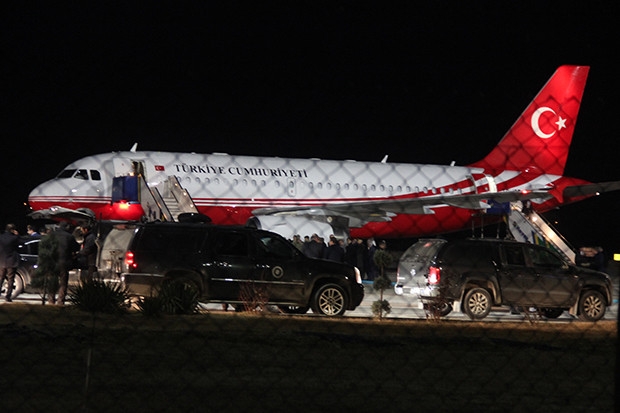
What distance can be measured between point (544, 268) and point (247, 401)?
36.6ft

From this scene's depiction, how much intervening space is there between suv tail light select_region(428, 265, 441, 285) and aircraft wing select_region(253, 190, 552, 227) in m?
9.70

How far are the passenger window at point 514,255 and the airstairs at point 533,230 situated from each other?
768cm

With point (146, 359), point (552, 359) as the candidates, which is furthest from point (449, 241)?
point (146, 359)

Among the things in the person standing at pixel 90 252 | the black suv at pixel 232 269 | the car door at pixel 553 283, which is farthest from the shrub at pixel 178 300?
the car door at pixel 553 283

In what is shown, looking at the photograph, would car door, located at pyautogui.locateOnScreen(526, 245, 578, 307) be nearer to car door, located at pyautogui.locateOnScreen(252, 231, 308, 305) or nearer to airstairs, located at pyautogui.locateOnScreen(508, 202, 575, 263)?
car door, located at pyautogui.locateOnScreen(252, 231, 308, 305)

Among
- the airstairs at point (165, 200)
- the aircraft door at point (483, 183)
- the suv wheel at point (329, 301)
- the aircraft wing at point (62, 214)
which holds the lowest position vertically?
the suv wheel at point (329, 301)

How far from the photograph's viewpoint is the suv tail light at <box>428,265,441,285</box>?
57.1ft

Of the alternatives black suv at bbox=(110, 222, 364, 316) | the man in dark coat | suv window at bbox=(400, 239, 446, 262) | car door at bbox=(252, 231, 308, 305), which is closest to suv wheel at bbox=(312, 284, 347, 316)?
black suv at bbox=(110, 222, 364, 316)

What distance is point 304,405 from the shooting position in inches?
290

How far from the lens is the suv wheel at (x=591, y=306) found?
17.8 metres

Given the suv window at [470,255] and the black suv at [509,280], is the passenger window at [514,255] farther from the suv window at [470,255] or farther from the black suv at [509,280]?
the suv window at [470,255]

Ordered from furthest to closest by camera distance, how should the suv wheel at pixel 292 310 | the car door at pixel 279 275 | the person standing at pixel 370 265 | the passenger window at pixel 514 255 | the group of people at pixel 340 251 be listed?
the person standing at pixel 370 265, the group of people at pixel 340 251, the passenger window at pixel 514 255, the suv wheel at pixel 292 310, the car door at pixel 279 275

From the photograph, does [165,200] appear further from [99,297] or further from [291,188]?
[99,297]

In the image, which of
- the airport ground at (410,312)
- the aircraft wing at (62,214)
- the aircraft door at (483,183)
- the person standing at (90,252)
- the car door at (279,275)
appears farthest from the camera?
the aircraft door at (483,183)
